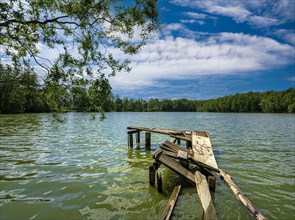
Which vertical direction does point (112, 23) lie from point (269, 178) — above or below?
above

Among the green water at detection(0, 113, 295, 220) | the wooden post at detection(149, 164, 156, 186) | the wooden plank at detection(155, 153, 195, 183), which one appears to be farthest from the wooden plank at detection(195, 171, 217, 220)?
the wooden post at detection(149, 164, 156, 186)

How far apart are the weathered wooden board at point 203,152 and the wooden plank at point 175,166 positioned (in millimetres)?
778

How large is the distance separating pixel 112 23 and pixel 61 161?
28.1 feet

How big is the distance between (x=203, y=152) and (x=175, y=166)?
6.86ft

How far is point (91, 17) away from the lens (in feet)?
24.0

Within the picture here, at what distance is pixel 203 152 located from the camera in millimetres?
9281

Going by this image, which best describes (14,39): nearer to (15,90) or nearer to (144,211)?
(15,90)

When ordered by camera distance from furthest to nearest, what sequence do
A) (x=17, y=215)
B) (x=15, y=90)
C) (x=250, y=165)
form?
(x=250, y=165), (x=15, y=90), (x=17, y=215)

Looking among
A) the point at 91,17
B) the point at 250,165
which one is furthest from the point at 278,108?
the point at 91,17

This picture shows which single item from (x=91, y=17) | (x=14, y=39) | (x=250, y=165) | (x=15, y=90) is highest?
(x=91, y=17)

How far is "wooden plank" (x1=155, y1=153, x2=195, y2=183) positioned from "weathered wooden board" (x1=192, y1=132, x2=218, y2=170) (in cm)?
78

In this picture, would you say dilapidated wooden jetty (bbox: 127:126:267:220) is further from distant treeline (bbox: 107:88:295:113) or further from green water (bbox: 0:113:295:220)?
distant treeline (bbox: 107:88:295:113)

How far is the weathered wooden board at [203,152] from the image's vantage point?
801cm

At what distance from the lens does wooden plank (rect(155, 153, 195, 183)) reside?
24.3 ft
